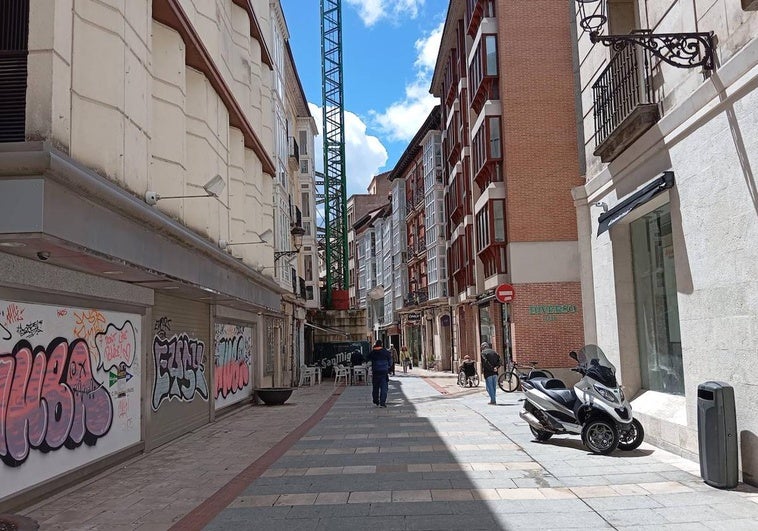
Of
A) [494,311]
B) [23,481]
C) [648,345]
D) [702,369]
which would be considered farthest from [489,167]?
[23,481]

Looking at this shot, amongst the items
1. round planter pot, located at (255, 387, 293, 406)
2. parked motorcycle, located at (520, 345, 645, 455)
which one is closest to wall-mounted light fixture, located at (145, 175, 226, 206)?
parked motorcycle, located at (520, 345, 645, 455)

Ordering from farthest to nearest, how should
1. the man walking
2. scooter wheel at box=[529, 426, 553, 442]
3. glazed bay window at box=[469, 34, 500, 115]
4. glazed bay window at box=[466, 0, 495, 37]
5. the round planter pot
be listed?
1. glazed bay window at box=[466, 0, 495, 37]
2. glazed bay window at box=[469, 34, 500, 115]
3. the round planter pot
4. the man walking
5. scooter wheel at box=[529, 426, 553, 442]

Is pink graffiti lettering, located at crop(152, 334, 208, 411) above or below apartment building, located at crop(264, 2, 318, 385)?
below

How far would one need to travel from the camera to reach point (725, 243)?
7.73m

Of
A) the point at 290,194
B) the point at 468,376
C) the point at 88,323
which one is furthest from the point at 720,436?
the point at 290,194

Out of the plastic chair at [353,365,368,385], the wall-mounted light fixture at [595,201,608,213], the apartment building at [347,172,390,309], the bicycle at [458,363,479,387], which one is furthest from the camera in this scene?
the apartment building at [347,172,390,309]

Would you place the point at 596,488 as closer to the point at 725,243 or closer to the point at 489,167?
the point at 725,243

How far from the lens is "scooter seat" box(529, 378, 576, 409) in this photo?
33.7 feet

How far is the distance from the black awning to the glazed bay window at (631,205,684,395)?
1.77 ft

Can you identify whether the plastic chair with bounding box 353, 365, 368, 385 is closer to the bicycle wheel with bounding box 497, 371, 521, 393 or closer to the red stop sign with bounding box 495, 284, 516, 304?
the bicycle wheel with bounding box 497, 371, 521, 393

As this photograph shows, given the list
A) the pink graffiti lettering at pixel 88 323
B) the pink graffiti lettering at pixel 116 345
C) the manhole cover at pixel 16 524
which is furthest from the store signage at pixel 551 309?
the manhole cover at pixel 16 524

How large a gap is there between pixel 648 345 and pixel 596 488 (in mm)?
4179

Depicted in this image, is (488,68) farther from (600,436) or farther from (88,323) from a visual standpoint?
(88,323)

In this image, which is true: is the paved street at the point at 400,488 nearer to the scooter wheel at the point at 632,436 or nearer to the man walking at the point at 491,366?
the scooter wheel at the point at 632,436
